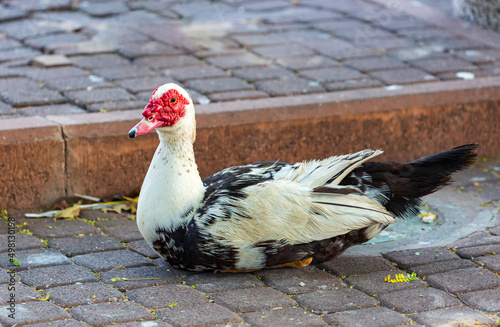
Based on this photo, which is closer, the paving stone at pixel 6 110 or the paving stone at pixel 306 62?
the paving stone at pixel 6 110

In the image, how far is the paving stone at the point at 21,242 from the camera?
426 cm

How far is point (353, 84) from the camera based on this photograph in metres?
6.16

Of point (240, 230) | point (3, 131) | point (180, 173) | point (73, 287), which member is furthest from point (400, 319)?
point (3, 131)

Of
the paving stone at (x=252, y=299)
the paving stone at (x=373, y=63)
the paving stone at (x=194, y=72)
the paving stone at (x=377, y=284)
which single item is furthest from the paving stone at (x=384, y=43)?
the paving stone at (x=252, y=299)

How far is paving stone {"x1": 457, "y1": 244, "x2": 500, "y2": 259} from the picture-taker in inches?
169

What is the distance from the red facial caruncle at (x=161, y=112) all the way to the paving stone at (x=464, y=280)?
154 cm

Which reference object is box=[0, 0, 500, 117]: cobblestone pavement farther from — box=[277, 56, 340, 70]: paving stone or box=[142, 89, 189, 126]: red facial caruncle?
box=[142, 89, 189, 126]: red facial caruncle

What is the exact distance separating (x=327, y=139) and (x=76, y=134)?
174 centimetres

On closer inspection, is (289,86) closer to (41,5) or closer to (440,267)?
(440,267)

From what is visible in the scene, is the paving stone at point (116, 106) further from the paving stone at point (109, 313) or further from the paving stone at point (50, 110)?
the paving stone at point (109, 313)

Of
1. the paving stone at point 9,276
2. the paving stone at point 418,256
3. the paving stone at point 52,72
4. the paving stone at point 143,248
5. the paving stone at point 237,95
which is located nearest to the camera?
the paving stone at point 9,276

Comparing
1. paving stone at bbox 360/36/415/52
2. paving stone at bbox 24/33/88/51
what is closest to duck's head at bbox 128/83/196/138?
paving stone at bbox 24/33/88/51

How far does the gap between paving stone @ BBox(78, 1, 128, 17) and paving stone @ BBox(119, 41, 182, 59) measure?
1240 mm

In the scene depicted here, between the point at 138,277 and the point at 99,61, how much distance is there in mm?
3145
